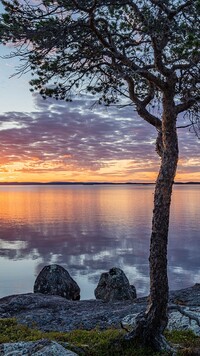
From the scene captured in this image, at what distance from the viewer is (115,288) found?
27016mm

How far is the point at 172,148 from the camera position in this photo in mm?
10625

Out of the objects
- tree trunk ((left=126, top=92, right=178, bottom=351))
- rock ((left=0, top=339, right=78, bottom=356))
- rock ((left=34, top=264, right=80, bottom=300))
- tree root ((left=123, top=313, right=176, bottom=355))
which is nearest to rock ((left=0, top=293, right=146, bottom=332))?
rock ((left=34, top=264, right=80, bottom=300))

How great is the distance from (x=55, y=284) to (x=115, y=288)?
4.41 m

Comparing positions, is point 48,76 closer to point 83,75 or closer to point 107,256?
point 83,75

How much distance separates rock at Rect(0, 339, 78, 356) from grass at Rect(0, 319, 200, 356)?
0.70m

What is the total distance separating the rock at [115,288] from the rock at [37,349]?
1692 centimetres

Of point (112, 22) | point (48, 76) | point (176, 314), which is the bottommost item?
point (176, 314)

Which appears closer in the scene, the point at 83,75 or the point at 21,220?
the point at 83,75

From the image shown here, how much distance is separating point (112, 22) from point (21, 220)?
8153cm

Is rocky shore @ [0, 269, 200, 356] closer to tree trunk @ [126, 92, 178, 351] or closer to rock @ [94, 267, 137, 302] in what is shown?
rock @ [94, 267, 137, 302]

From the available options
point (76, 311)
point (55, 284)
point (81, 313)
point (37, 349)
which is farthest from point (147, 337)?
point (55, 284)

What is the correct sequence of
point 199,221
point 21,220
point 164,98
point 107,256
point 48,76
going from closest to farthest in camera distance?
point 164,98, point 48,76, point 107,256, point 199,221, point 21,220

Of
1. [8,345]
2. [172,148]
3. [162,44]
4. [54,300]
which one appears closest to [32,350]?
[8,345]

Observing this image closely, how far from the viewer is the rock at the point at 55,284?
27797 mm
